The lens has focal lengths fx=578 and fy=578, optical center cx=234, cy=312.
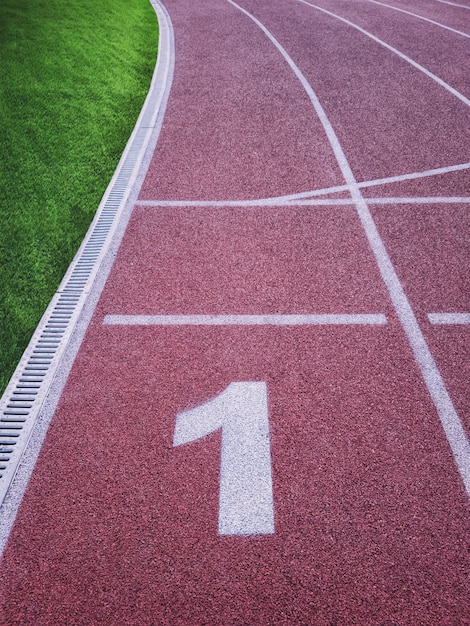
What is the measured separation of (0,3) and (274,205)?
44.5 ft

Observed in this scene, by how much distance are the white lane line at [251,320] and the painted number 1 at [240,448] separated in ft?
2.53

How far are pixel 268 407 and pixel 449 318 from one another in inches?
75.5

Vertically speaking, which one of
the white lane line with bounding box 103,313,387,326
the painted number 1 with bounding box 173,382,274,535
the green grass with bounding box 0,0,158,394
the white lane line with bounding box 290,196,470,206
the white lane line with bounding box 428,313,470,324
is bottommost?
the painted number 1 with bounding box 173,382,274,535

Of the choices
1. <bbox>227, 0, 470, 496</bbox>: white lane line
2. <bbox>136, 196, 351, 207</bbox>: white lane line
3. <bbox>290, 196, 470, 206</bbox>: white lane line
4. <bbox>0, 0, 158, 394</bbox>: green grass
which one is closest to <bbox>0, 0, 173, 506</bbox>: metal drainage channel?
<bbox>0, 0, 158, 394</bbox>: green grass

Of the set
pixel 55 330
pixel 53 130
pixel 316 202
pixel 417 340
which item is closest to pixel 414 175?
pixel 316 202

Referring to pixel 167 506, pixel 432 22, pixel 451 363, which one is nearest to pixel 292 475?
pixel 167 506

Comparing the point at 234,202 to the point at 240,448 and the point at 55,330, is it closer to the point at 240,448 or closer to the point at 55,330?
the point at 55,330

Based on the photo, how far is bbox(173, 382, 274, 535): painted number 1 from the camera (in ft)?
11.1

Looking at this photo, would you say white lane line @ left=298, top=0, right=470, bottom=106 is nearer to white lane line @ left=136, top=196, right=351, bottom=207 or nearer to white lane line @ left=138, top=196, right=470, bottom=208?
white lane line @ left=138, top=196, right=470, bottom=208

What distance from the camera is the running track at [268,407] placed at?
121 inches

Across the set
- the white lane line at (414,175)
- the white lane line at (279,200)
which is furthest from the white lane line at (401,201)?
the white lane line at (414,175)

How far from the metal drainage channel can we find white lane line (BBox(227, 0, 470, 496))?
110 inches

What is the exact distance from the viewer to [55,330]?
4.93 meters

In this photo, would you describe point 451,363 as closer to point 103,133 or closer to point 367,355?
point 367,355
